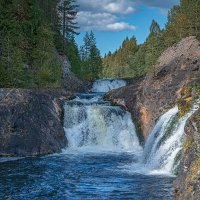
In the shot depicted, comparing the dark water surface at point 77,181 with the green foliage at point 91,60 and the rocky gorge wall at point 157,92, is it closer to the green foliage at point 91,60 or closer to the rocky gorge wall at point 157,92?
the rocky gorge wall at point 157,92

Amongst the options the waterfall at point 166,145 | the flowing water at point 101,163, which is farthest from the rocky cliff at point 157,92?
the waterfall at point 166,145

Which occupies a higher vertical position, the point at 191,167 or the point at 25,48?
the point at 25,48

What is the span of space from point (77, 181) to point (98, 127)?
14830mm

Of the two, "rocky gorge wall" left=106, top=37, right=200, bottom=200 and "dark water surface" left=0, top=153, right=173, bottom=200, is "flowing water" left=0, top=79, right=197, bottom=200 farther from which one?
"rocky gorge wall" left=106, top=37, right=200, bottom=200

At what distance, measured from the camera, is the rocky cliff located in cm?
3475

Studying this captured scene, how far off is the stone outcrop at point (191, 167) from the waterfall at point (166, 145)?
4.86m

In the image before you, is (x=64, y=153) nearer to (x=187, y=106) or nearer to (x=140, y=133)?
(x=140, y=133)

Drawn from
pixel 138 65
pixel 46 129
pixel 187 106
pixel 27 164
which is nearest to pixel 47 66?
pixel 46 129

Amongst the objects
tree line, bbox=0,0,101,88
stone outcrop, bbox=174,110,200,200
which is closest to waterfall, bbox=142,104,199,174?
stone outcrop, bbox=174,110,200,200

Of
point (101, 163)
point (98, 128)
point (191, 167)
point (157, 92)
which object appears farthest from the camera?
point (98, 128)

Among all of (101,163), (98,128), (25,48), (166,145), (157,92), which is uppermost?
(25,48)

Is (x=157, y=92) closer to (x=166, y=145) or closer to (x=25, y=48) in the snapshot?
(x=166, y=145)

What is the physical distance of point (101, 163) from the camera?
28.0m

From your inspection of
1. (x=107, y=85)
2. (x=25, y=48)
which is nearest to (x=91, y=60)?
(x=107, y=85)
